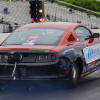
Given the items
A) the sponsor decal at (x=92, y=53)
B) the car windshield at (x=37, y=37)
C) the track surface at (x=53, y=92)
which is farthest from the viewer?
the sponsor decal at (x=92, y=53)

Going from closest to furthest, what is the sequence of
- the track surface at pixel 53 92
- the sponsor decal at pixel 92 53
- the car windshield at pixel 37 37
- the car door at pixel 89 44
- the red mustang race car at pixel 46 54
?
the track surface at pixel 53 92 < the red mustang race car at pixel 46 54 < the car windshield at pixel 37 37 < the sponsor decal at pixel 92 53 < the car door at pixel 89 44

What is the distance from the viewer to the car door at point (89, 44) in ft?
23.6

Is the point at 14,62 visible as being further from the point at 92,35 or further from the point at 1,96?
the point at 92,35

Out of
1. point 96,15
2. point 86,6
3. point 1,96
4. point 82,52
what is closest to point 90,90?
point 82,52

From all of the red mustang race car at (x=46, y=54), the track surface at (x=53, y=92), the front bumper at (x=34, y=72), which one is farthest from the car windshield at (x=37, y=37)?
the track surface at (x=53, y=92)

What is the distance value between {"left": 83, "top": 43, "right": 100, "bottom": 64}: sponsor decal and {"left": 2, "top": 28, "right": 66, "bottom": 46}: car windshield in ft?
2.55

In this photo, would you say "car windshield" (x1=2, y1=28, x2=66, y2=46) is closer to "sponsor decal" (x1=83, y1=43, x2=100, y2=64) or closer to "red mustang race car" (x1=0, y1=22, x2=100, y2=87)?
"red mustang race car" (x1=0, y1=22, x2=100, y2=87)

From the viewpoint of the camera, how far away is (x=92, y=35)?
809 centimetres

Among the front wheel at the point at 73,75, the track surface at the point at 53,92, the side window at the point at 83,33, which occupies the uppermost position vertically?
the side window at the point at 83,33

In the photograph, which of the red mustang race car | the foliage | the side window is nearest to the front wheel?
the red mustang race car

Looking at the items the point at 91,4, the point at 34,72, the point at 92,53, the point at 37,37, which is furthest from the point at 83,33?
the point at 91,4

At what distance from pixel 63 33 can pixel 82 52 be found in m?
0.61

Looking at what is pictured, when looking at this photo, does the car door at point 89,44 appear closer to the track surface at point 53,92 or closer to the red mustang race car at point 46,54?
the red mustang race car at point 46,54

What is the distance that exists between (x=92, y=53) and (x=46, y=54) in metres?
2.04
